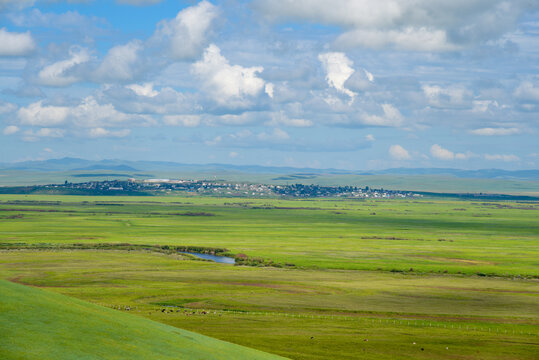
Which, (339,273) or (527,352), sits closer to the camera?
(527,352)

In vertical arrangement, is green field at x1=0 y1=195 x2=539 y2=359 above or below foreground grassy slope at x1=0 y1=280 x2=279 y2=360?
below

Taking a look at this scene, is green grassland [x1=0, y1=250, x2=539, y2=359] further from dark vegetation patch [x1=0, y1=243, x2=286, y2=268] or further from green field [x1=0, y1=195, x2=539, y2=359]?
dark vegetation patch [x1=0, y1=243, x2=286, y2=268]

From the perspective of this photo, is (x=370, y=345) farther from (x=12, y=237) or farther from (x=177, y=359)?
(x=12, y=237)

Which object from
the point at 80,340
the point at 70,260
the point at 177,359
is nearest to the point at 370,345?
the point at 177,359

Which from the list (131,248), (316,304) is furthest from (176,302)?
(131,248)

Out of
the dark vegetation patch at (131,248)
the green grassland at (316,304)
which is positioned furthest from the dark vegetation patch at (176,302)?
the dark vegetation patch at (131,248)

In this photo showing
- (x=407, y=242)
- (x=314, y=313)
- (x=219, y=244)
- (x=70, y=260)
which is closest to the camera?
(x=314, y=313)

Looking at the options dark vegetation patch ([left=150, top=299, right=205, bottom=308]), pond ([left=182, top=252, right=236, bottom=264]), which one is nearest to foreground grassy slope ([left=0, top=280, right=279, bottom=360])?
dark vegetation patch ([left=150, top=299, right=205, bottom=308])
